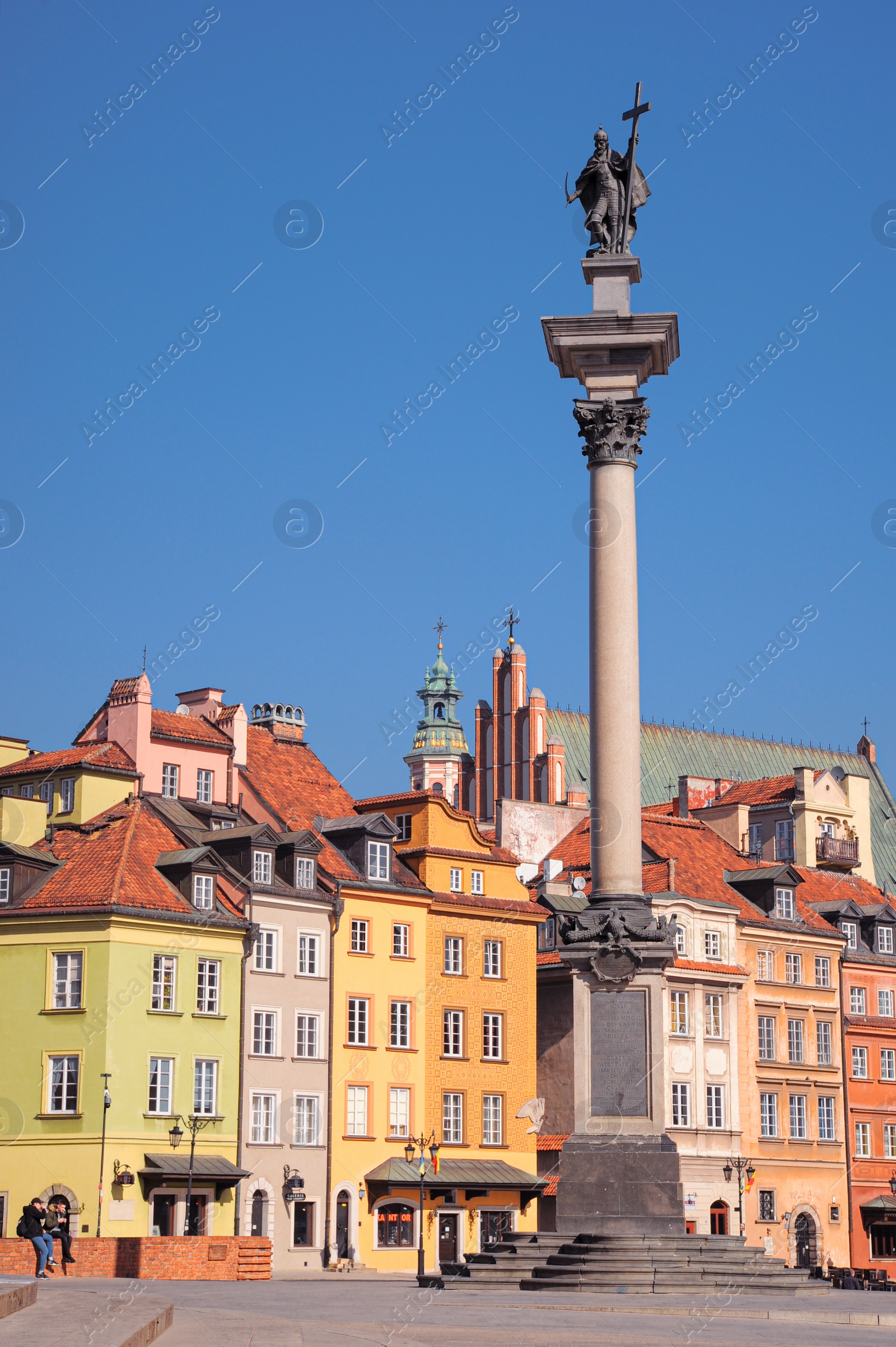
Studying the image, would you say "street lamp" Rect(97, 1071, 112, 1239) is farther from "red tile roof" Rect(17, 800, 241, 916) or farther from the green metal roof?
the green metal roof

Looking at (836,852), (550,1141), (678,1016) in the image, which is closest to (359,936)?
(550,1141)

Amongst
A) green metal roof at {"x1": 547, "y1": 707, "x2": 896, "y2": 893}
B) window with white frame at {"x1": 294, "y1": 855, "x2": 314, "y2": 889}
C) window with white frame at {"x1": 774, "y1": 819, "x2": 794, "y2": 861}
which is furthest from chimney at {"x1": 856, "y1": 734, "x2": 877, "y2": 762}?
window with white frame at {"x1": 294, "y1": 855, "x2": 314, "y2": 889}

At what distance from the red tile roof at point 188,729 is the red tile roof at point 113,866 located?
4347 millimetres

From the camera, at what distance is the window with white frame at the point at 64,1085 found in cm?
5581

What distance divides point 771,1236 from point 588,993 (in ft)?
137

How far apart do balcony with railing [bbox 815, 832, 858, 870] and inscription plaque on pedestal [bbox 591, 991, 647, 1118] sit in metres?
57.8

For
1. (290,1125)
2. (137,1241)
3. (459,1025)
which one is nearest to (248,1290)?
(137,1241)

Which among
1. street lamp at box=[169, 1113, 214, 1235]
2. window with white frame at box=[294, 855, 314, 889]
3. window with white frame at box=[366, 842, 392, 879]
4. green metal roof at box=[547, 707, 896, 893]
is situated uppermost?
green metal roof at box=[547, 707, 896, 893]

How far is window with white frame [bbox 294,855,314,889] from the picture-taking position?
6250 cm

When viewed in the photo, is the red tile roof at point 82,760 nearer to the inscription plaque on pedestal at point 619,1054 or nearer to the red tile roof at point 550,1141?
the red tile roof at point 550,1141

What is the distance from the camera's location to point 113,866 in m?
58.6

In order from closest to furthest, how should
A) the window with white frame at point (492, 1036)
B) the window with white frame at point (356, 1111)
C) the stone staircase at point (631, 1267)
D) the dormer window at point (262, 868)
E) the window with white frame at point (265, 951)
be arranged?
the stone staircase at point (631, 1267) < the window with white frame at point (265, 951) < the dormer window at point (262, 868) < the window with white frame at point (356, 1111) < the window with white frame at point (492, 1036)

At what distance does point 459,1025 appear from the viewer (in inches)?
2589

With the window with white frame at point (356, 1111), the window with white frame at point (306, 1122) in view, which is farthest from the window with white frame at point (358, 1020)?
the window with white frame at point (306, 1122)
